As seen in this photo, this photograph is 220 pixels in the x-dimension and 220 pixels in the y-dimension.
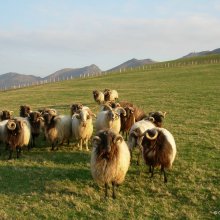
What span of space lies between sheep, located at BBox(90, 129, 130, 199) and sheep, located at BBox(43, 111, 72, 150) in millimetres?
4703

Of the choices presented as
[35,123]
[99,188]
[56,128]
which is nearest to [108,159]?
[99,188]

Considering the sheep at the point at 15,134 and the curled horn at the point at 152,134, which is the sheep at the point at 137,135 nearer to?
the curled horn at the point at 152,134

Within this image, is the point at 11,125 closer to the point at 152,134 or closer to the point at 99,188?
the point at 99,188

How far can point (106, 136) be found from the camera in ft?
30.4

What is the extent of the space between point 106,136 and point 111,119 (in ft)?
16.8

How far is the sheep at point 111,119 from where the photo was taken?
14.4 metres

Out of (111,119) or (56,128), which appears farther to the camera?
(111,119)

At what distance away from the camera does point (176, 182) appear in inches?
416

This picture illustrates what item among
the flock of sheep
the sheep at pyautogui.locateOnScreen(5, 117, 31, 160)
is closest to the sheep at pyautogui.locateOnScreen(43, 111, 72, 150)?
the flock of sheep

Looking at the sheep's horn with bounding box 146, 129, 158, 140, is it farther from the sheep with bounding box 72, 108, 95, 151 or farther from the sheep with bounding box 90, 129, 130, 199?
the sheep with bounding box 72, 108, 95, 151

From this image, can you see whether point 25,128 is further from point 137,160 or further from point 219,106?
point 219,106

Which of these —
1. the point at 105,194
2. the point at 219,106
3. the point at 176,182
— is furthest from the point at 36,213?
the point at 219,106

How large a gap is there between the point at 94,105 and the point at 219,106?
9.28 meters

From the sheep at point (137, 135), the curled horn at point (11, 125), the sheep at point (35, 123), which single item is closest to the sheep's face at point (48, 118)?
the sheep at point (35, 123)
